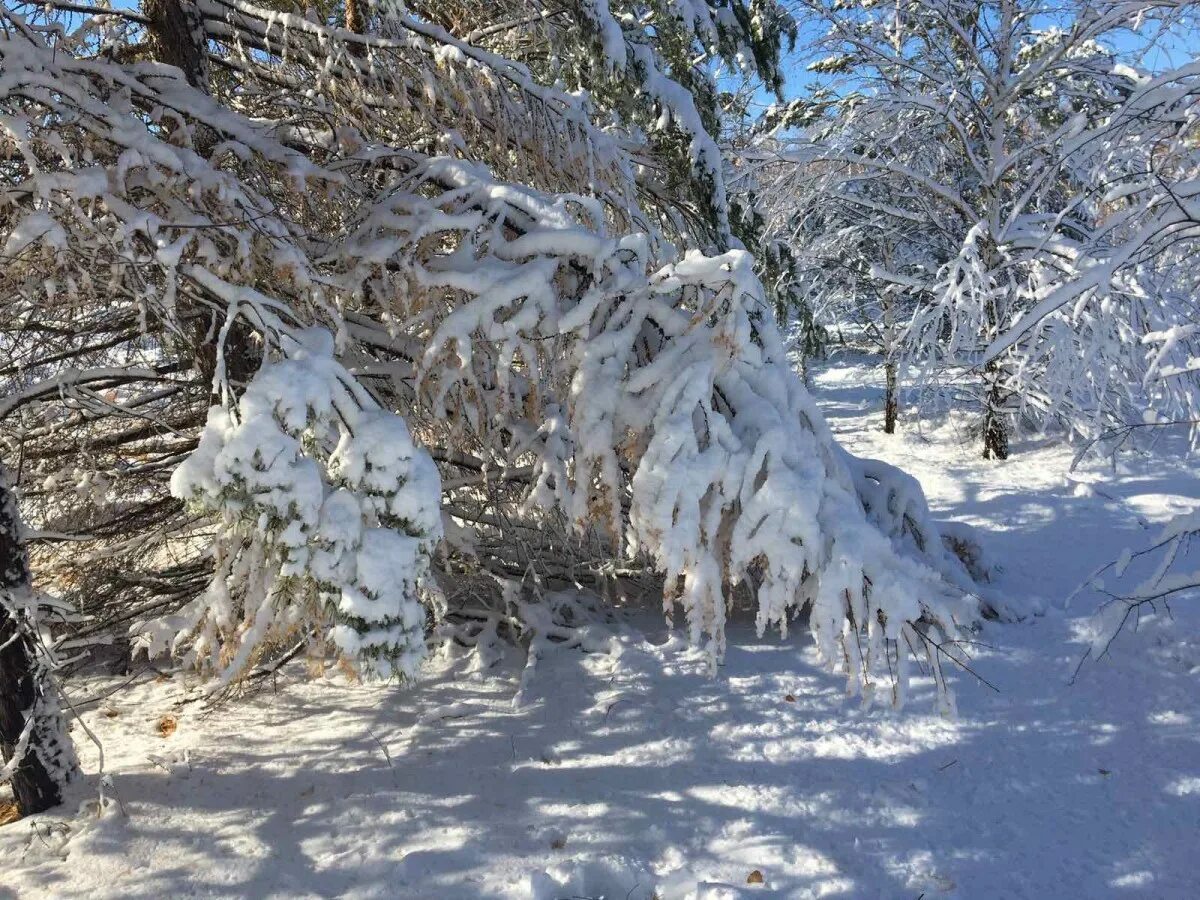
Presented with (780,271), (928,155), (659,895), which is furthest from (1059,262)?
(659,895)

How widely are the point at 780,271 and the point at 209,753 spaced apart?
5.22 meters

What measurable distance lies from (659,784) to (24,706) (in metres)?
3.25

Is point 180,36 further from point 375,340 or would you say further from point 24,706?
point 24,706

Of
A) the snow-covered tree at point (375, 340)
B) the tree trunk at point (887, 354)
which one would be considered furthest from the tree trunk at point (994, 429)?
the snow-covered tree at point (375, 340)

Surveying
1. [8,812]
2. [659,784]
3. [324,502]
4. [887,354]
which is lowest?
[659,784]

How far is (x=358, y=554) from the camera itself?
2.61 m

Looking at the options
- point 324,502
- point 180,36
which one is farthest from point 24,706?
point 180,36

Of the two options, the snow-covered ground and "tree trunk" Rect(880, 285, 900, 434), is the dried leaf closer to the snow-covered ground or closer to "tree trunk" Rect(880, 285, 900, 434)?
the snow-covered ground

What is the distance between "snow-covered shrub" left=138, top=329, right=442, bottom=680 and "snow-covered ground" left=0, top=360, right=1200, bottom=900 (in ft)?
4.73

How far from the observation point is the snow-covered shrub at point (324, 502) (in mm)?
2500

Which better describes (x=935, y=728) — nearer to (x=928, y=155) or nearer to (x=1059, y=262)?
(x=1059, y=262)

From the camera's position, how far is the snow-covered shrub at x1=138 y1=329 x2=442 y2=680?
2500 millimetres

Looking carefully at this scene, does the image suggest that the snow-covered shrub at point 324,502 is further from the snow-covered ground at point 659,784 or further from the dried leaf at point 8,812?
the dried leaf at point 8,812

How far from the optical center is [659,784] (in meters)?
4.16
